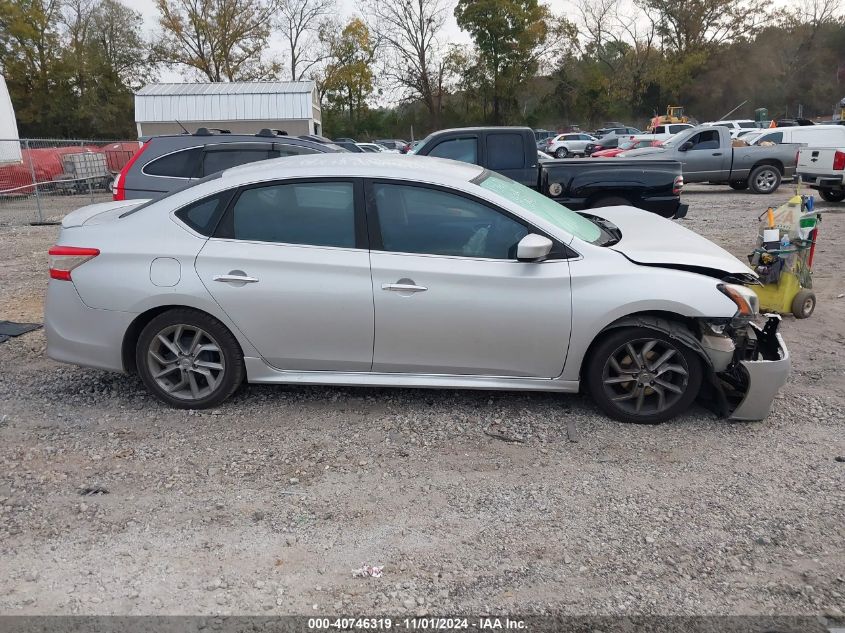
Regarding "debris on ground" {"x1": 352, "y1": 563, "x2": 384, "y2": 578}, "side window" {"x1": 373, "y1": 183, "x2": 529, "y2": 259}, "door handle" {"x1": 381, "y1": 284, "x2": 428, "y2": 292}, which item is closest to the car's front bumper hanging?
"side window" {"x1": 373, "y1": 183, "x2": 529, "y2": 259}

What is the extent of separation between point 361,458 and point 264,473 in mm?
550

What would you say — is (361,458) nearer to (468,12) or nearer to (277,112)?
(277,112)

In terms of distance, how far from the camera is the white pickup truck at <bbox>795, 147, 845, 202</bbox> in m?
13.7

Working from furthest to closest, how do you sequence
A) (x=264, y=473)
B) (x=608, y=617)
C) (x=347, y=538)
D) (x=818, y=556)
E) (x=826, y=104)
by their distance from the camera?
(x=826, y=104) → (x=264, y=473) → (x=347, y=538) → (x=818, y=556) → (x=608, y=617)

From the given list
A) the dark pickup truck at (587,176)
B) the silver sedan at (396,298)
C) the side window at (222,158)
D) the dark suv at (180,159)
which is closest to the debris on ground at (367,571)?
the silver sedan at (396,298)

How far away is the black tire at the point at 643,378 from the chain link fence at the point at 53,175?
14998 mm

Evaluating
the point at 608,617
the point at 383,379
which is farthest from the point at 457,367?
the point at 608,617

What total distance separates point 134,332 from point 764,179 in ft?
55.8

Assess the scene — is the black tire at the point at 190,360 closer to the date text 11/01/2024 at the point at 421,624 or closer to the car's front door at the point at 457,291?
the car's front door at the point at 457,291

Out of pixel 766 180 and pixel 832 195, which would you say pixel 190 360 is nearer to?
pixel 832 195

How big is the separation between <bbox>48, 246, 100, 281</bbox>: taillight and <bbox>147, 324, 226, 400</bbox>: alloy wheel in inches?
27.6

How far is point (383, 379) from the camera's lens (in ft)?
14.4

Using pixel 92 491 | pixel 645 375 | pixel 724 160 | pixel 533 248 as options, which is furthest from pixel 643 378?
pixel 724 160

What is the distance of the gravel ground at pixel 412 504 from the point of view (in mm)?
2836
